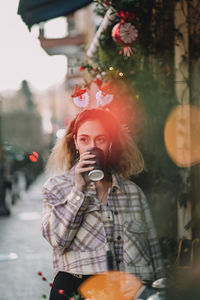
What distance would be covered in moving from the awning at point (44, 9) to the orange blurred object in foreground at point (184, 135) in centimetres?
162

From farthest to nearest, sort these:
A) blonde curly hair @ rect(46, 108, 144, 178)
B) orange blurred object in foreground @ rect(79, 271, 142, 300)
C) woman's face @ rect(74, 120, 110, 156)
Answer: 1. blonde curly hair @ rect(46, 108, 144, 178)
2. woman's face @ rect(74, 120, 110, 156)
3. orange blurred object in foreground @ rect(79, 271, 142, 300)

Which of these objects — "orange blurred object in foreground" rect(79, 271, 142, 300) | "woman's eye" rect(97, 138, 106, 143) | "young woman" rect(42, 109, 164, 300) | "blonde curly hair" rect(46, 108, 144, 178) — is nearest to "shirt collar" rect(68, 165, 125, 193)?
"young woman" rect(42, 109, 164, 300)

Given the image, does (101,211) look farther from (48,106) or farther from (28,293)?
(48,106)

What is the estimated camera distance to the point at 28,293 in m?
Answer: 6.24

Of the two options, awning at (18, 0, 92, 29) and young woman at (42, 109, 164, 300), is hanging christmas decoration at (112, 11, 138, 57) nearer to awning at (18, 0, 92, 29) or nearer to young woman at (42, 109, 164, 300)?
awning at (18, 0, 92, 29)

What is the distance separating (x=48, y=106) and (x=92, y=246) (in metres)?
97.8

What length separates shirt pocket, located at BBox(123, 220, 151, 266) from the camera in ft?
8.74

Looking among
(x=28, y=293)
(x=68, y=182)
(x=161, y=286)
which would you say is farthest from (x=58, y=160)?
(x=28, y=293)

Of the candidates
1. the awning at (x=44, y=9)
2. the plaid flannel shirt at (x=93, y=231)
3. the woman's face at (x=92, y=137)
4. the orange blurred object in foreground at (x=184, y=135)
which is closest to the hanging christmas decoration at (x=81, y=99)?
the woman's face at (x=92, y=137)

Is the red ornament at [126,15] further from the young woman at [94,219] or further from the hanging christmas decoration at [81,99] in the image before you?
the young woman at [94,219]

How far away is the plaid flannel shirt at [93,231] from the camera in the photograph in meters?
2.65

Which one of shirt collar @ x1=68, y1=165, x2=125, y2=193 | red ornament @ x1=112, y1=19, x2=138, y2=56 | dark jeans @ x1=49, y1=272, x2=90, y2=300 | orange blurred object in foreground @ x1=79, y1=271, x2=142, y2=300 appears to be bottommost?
dark jeans @ x1=49, y1=272, x2=90, y2=300

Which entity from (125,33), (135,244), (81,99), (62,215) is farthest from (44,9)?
(135,244)

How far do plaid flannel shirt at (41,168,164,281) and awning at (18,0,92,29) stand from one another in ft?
9.34
